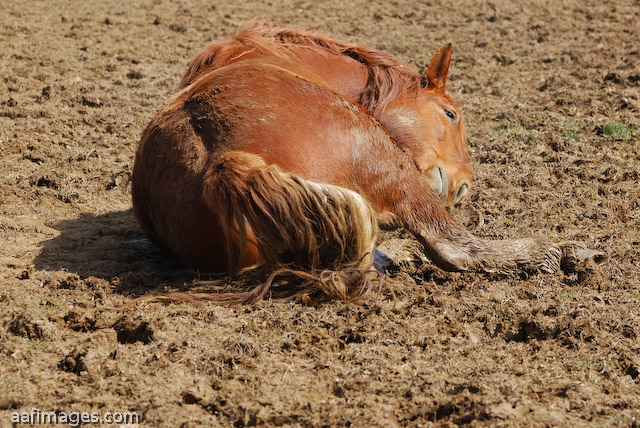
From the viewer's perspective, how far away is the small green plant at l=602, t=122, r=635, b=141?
6051mm

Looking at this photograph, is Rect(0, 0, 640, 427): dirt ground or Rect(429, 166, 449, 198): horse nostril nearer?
Rect(0, 0, 640, 427): dirt ground

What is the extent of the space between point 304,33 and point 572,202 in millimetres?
2115

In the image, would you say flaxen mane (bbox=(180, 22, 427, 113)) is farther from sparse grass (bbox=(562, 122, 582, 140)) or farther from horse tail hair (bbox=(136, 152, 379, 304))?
sparse grass (bbox=(562, 122, 582, 140))

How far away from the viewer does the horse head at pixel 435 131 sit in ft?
14.2

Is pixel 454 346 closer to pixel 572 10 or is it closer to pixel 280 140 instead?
pixel 280 140

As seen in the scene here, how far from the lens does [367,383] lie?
108 inches

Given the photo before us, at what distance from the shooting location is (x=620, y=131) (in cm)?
612

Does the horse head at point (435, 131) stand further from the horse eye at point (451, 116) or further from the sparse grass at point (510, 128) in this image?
the sparse grass at point (510, 128)

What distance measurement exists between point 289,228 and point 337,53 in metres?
1.77

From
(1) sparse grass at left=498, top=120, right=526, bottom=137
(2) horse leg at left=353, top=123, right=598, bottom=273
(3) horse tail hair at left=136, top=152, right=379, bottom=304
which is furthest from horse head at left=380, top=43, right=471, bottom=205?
(1) sparse grass at left=498, top=120, right=526, bottom=137

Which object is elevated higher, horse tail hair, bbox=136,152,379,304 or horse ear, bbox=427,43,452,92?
horse ear, bbox=427,43,452,92

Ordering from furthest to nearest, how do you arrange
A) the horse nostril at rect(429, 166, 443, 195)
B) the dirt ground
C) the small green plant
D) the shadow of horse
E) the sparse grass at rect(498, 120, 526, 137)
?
1. the sparse grass at rect(498, 120, 526, 137)
2. the small green plant
3. the horse nostril at rect(429, 166, 443, 195)
4. the shadow of horse
5. the dirt ground

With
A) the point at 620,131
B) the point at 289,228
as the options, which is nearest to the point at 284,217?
A: the point at 289,228

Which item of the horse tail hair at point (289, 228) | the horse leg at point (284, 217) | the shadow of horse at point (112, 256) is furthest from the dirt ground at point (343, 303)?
the horse leg at point (284, 217)
